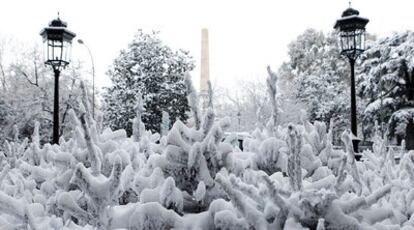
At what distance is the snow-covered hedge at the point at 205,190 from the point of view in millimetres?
1730

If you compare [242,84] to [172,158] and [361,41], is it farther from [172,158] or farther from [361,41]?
[172,158]

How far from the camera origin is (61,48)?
39.1 feet

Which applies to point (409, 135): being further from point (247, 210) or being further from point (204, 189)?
point (247, 210)

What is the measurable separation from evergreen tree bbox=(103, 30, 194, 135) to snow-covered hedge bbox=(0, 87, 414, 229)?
23.5 meters

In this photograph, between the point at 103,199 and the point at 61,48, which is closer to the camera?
the point at 103,199

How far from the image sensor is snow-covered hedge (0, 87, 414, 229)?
1.73 meters

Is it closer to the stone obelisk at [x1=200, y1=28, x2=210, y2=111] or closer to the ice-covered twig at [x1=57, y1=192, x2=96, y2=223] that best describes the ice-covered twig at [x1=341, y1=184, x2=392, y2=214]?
the ice-covered twig at [x1=57, y1=192, x2=96, y2=223]

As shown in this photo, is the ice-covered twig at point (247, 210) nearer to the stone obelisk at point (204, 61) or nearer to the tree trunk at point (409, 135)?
the tree trunk at point (409, 135)

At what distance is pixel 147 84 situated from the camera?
27422 millimetres

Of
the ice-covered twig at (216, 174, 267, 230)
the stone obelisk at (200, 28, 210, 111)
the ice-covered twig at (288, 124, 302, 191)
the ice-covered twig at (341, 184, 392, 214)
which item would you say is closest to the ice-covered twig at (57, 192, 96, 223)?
the ice-covered twig at (216, 174, 267, 230)

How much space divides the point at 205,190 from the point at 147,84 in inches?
1008

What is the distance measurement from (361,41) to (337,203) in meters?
9.71

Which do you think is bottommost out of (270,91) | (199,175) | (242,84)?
(199,175)

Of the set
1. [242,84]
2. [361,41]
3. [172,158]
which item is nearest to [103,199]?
[172,158]
